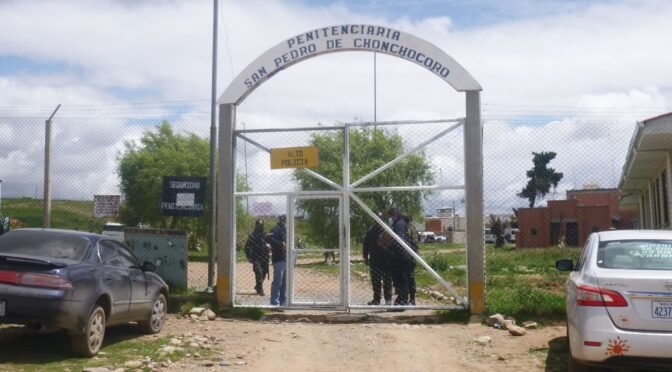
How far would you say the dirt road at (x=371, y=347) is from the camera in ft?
28.8

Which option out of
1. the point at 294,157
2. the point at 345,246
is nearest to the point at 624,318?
the point at 345,246

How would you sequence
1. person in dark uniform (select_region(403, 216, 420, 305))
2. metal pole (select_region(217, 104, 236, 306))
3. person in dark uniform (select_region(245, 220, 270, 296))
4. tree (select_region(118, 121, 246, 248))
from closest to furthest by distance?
metal pole (select_region(217, 104, 236, 306)) → person in dark uniform (select_region(403, 216, 420, 305)) → person in dark uniform (select_region(245, 220, 270, 296)) → tree (select_region(118, 121, 246, 248))

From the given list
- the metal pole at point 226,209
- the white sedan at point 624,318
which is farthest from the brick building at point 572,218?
the white sedan at point 624,318

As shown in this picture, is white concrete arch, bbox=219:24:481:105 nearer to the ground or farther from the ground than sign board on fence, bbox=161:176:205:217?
farther from the ground

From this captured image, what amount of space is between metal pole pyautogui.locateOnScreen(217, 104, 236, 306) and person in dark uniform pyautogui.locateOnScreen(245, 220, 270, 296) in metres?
2.07

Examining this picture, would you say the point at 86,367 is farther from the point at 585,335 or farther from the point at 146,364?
the point at 585,335

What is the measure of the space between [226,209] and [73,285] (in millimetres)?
4720

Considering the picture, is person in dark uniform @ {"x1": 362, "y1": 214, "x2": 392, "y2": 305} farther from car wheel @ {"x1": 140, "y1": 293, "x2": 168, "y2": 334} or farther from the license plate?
the license plate

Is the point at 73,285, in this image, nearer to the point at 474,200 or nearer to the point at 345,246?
the point at 345,246

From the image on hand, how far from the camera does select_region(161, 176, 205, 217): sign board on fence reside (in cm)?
1386

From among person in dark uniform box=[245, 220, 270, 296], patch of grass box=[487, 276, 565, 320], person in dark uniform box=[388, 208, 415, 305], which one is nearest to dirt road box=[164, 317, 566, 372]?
patch of grass box=[487, 276, 565, 320]

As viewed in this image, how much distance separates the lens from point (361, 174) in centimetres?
2444

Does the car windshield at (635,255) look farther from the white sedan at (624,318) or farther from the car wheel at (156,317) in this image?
the car wheel at (156,317)

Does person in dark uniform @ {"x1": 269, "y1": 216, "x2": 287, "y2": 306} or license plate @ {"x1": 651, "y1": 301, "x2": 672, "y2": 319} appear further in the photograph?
person in dark uniform @ {"x1": 269, "y1": 216, "x2": 287, "y2": 306}
